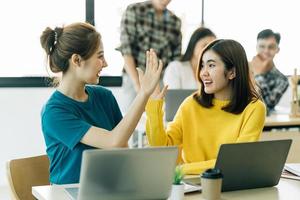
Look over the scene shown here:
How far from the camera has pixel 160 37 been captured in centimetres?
456

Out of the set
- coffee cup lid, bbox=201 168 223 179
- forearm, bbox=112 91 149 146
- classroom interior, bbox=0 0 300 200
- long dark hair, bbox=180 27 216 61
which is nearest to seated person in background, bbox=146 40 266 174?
forearm, bbox=112 91 149 146

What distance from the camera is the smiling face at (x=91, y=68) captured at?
2.44m

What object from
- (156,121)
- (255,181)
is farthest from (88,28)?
(255,181)

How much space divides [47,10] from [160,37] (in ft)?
4.10

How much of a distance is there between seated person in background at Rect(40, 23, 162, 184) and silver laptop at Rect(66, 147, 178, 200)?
0.45 m

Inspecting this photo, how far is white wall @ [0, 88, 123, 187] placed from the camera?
514 centimetres

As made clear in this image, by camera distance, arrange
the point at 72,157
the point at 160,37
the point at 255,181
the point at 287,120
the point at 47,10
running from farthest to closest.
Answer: the point at 47,10 → the point at 160,37 → the point at 287,120 → the point at 72,157 → the point at 255,181

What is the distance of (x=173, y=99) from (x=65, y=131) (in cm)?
165

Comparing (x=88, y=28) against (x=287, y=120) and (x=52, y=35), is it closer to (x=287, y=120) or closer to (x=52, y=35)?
(x=52, y=35)

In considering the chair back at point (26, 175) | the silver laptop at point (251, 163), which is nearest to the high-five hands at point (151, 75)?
the silver laptop at point (251, 163)

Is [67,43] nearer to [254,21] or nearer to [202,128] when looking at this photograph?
[202,128]

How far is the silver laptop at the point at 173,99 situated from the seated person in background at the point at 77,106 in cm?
131

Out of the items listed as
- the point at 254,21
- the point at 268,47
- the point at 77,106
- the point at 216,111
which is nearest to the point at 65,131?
the point at 77,106

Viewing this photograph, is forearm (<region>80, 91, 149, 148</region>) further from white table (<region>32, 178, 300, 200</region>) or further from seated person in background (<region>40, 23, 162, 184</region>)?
white table (<region>32, 178, 300, 200</region>)
